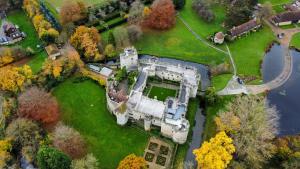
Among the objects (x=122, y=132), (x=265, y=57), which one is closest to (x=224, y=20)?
(x=265, y=57)

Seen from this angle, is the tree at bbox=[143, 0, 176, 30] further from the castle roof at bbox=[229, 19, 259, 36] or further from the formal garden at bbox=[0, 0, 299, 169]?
the castle roof at bbox=[229, 19, 259, 36]

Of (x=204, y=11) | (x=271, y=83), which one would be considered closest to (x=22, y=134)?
(x=271, y=83)

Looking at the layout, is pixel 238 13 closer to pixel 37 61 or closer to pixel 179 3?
pixel 179 3

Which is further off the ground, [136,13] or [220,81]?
[136,13]

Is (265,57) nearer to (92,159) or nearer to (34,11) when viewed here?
(92,159)

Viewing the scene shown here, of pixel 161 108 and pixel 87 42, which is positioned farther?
pixel 87 42

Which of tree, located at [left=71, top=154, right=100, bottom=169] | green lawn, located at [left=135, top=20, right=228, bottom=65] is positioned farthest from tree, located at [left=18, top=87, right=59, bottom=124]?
green lawn, located at [left=135, top=20, right=228, bottom=65]

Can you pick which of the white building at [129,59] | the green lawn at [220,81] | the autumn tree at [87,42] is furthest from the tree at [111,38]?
the green lawn at [220,81]
